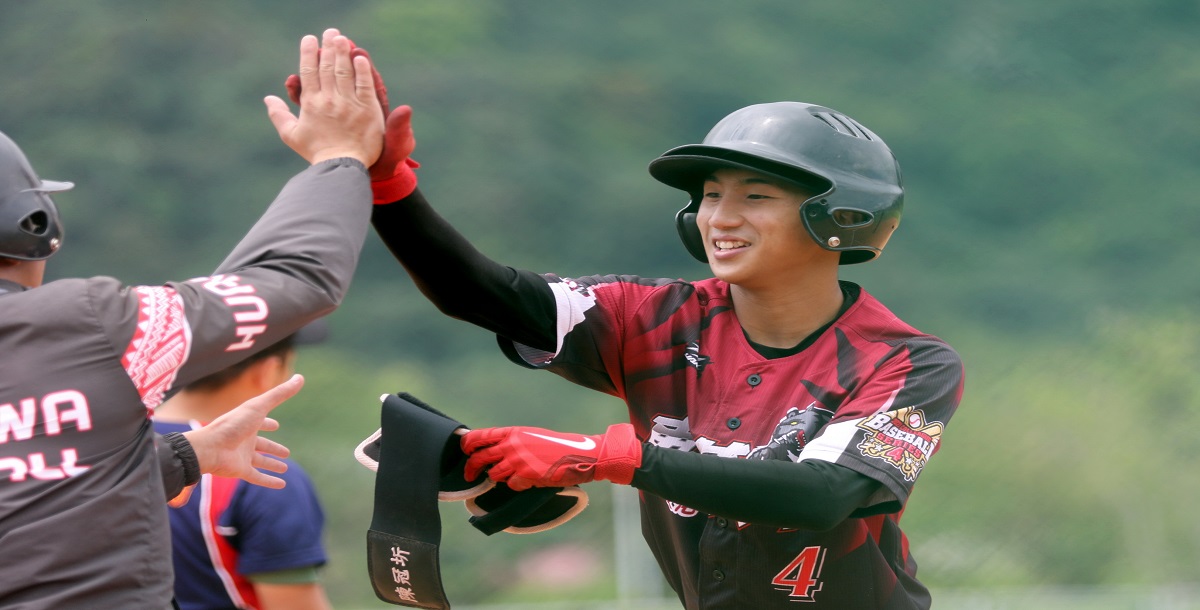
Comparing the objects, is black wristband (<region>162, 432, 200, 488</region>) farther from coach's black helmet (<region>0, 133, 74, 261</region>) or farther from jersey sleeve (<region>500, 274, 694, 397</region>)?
jersey sleeve (<region>500, 274, 694, 397</region>)

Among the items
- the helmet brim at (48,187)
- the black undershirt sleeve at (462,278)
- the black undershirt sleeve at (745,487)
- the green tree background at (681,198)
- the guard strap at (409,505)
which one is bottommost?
the green tree background at (681,198)

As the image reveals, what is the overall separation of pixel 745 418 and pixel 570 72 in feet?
50.2

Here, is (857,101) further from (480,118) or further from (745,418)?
(745,418)

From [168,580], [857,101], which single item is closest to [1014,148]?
[857,101]

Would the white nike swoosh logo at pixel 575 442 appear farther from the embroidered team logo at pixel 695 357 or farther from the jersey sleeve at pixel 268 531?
the jersey sleeve at pixel 268 531

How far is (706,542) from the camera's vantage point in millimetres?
3236

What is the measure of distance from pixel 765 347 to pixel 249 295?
4.54 ft

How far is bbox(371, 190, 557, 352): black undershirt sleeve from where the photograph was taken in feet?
10.1

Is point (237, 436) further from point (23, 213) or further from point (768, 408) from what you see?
point (768, 408)

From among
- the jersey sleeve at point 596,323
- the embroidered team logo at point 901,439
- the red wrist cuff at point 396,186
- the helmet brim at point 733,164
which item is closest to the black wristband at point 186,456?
the red wrist cuff at point 396,186

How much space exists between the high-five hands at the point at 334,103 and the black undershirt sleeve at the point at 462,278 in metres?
0.30

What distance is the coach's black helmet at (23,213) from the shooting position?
93.0 inches

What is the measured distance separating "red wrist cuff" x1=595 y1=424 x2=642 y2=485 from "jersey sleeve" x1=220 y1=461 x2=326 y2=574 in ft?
3.67

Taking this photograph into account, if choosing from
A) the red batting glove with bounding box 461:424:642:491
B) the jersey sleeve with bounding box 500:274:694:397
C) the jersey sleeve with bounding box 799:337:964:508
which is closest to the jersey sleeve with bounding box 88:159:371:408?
the red batting glove with bounding box 461:424:642:491
